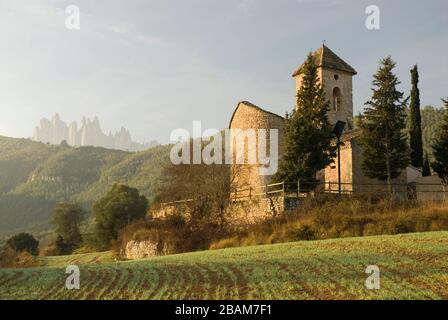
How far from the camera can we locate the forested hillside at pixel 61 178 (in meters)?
130

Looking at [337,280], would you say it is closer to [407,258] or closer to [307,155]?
[407,258]

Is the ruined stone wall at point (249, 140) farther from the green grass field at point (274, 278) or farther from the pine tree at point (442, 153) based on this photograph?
the green grass field at point (274, 278)

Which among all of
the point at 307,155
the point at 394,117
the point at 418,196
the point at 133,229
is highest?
the point at 394,117

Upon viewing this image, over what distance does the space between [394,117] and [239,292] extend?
24.7 meters

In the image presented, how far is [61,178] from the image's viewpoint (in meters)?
158

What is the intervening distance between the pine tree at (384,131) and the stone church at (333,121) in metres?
1.56

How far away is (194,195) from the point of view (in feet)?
122

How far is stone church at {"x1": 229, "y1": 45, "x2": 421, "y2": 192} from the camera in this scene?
Answer: 3466 cm

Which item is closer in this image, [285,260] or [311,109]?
[285,260]

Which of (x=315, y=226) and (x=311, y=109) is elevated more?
(x=311, y=109)

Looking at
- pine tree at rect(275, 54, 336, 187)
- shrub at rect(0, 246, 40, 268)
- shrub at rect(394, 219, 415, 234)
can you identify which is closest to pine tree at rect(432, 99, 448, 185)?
pine tree at rect(275, 54, 336, 187)
